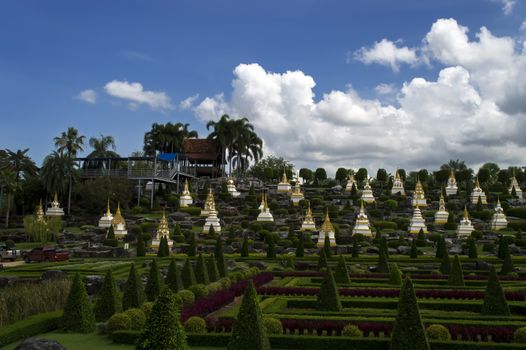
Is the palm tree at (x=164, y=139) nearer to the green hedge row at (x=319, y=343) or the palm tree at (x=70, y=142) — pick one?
the palm tree at (x=70, y=142)

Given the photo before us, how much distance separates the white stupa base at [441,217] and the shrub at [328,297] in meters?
49.4

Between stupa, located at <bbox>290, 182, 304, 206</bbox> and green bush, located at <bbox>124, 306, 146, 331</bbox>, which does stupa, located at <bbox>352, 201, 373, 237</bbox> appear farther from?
green bush, located at <bbox>124, 306, 146, 331</bbox>

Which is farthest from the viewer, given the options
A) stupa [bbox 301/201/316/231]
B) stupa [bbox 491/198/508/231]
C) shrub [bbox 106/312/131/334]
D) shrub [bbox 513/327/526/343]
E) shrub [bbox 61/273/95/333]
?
stupa [bbox 491/198/508/231]

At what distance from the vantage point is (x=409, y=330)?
48.9ft

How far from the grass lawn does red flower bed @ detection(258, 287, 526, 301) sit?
1023 cm

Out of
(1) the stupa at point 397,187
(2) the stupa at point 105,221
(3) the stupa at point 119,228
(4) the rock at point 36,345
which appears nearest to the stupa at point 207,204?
(2) the stupa at point 105,221

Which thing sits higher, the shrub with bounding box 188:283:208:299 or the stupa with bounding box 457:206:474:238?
the stupa with bounding box 457:206:474:238

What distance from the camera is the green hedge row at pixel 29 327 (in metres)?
18.0

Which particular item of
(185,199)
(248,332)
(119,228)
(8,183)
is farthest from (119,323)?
(185,199)

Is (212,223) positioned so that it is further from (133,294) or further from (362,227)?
(133,294)

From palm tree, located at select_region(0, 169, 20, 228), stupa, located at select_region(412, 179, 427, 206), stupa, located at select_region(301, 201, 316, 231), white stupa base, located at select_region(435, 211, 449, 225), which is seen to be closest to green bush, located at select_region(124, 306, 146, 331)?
stupa, located at select_region(301, 201, 316, 231)

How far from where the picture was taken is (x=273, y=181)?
10181 centimetres

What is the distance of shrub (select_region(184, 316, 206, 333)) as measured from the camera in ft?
61.1

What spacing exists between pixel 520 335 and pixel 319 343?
21.4ft
